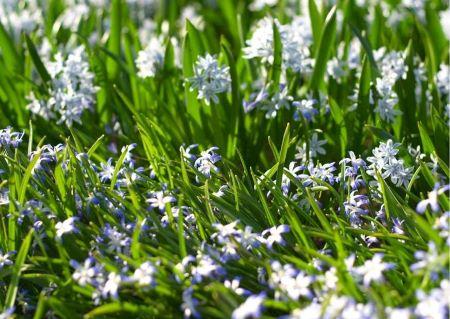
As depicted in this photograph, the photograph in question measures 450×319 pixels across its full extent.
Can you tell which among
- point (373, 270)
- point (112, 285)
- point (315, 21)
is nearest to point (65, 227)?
point (112, 285)

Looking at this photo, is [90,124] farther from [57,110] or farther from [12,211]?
[12,211]

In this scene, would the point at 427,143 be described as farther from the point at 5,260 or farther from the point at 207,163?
the point at 5,260

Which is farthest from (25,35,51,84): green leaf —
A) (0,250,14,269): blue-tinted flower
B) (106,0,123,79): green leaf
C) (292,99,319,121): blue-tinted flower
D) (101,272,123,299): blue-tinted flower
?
(101,272,123,299): blue-tinted flower

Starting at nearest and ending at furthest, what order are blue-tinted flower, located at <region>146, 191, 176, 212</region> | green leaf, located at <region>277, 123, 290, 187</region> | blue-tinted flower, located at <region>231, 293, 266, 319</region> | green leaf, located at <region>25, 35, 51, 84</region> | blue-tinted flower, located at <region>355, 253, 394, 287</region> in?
blue-tinted flower, located at <region>231, 293, 266, 319</region>
blue-tinted flower, located at <region>355, 253, 394, 287</region>
blue-tinted flower, located at <region>146, 191, 176, 212</region>
green leaf, located at <region>277, 123, 290, 187</region>
green leaf, located at <region>25, 35, 51, 84</region>

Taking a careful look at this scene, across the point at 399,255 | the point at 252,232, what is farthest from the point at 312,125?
the point at 399,255

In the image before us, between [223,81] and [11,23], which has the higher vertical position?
[11,23]

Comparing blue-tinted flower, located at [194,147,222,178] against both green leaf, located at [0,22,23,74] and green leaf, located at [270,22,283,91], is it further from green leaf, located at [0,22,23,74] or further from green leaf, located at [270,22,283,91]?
green leaf, located at [0,22,23,74]

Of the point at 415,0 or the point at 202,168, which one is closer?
the point at 202,168

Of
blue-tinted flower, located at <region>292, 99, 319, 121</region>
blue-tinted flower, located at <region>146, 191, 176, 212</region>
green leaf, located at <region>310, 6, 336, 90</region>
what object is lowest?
blue-tinted flower, located at <region>146, 191, 176, 212</region>

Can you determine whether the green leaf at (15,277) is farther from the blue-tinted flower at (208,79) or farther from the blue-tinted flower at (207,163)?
the blue-tinted flower at (208,79)

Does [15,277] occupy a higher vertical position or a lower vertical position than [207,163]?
lower

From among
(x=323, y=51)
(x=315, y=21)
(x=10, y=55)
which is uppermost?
(x=10, y=55)
